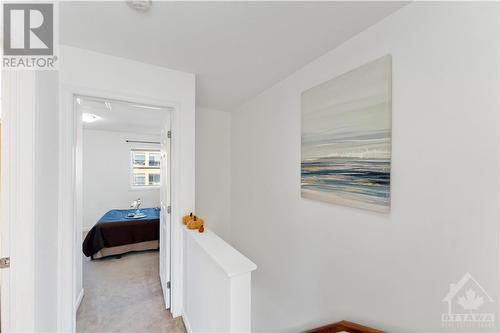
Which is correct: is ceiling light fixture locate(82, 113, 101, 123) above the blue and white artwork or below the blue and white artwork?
above

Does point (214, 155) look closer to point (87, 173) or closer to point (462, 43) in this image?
point (462, 43)

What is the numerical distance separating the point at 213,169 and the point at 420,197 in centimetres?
284

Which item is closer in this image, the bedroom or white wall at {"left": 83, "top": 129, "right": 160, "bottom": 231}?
the bedroom

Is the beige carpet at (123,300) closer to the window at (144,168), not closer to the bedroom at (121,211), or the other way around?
the bedroom at (121,211)

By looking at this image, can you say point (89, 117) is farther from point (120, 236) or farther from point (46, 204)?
point (46, 204)

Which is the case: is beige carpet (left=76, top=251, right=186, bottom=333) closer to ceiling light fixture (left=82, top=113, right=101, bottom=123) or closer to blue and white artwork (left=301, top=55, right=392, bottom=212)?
blue and white artwork (left=301, top=55, right=392, bottom=212)

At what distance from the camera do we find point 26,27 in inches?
51.5

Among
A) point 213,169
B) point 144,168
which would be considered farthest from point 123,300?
point 144,168

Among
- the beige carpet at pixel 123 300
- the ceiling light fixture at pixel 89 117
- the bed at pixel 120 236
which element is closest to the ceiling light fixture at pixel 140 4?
the beige carpet at pixel 123 300

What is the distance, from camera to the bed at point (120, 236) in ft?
10.8

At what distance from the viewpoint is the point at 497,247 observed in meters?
0.90

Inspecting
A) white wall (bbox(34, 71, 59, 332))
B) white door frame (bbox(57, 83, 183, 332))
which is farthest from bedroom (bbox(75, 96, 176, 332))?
white wall (bbox(34, 71, 59, 332))

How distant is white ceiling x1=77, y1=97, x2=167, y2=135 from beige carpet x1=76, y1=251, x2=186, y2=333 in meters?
2.06

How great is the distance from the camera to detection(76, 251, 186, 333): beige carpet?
194 centimetres
